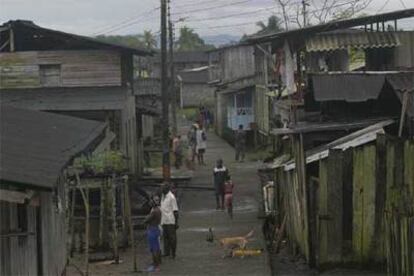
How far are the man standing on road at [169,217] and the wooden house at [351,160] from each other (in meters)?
2.41

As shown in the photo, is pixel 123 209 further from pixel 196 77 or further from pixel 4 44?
pixel 196 77

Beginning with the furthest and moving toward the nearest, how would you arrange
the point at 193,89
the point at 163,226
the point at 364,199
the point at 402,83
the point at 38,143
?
the point at 193,89
the point at 163,226
the point at 402,83
the point at 364,199
the point at 38,143

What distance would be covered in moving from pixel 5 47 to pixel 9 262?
18.5 m

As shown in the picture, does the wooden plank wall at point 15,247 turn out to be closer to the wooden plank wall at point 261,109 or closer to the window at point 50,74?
the window at point 50,74

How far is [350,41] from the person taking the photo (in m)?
21.8

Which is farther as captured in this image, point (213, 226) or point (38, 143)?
point (213, 226)

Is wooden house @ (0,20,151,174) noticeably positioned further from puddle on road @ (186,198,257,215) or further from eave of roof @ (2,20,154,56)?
puddle on road @ (186,198,257,215)

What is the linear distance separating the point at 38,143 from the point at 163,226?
6.33 m

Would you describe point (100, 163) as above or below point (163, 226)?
above

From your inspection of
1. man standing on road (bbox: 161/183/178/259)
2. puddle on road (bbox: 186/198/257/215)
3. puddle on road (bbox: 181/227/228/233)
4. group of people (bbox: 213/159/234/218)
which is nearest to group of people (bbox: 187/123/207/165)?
puddle on road (bbox: 186/198/257/215)

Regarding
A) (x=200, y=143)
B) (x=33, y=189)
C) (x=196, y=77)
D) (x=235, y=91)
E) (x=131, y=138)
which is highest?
(x=196, y=77)

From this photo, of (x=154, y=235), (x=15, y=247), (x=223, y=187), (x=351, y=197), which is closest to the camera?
(x=15, y=247)

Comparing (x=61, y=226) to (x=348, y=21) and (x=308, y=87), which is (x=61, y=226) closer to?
(x=308, y=87)

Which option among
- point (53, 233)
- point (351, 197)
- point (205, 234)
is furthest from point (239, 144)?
point (53, 233)
